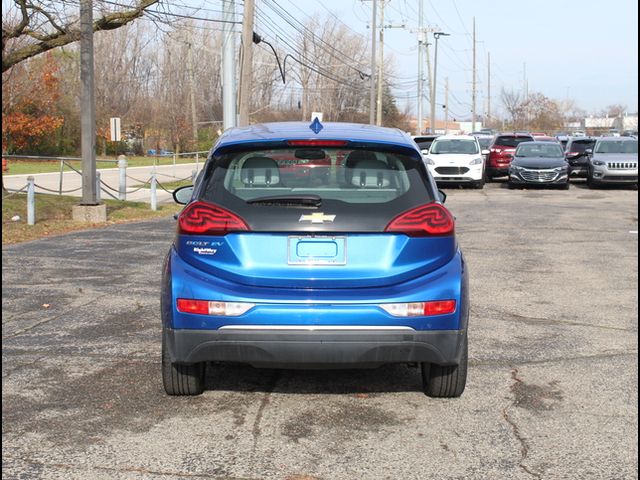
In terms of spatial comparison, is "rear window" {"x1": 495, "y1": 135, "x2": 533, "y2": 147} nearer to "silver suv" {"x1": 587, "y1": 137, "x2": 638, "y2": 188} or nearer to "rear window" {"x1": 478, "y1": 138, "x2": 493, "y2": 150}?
"silver suv" {"x1": 587, "y1": 137, "x2": 638, "y2": 188}

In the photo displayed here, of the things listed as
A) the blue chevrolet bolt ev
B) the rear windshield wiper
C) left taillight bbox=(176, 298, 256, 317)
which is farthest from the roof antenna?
left taillight bbox=(176, 298, 256, 317)

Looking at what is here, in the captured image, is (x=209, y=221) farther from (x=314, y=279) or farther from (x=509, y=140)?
(x=509, y=140)

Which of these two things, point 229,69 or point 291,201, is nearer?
point 291,201

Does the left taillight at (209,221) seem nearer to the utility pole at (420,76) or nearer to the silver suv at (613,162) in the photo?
the silver suv at (613,162)

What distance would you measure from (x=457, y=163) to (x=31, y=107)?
2917cm

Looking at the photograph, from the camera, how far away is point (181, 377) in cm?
533

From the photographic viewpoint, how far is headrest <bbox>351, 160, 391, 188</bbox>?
5.04 meters

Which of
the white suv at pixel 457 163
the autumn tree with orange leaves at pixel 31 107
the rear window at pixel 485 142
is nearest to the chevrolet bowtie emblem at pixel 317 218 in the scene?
the white suv at pixel 457 163

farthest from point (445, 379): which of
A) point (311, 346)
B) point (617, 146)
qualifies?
point (617, 146)

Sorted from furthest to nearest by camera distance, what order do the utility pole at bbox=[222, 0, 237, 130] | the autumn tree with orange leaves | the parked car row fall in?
the autumn tree with orange leaves < the parked car row < the utility pole at bbox=[222, 0, 237, 130]

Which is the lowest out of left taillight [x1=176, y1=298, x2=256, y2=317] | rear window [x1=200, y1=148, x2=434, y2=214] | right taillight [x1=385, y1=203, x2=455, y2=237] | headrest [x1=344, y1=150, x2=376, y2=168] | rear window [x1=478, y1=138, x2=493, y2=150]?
left taillight [x1=176, y1=298, x2=256, y2=317]

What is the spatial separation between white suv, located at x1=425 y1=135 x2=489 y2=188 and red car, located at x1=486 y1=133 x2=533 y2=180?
317 cm

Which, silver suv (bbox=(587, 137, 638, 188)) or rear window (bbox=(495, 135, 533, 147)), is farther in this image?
rear window (bbox=(495, 135, 533, 147))

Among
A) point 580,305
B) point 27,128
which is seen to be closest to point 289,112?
point 27,128
